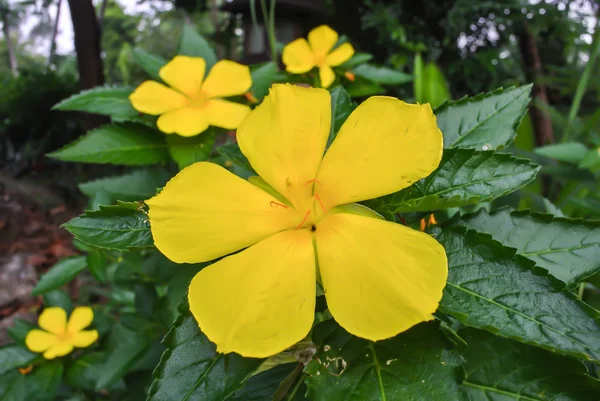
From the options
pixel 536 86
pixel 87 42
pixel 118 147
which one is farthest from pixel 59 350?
pixel 536 86

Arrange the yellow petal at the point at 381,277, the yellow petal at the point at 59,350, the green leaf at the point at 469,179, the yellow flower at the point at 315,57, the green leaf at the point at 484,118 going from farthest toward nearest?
the yellow petal at the point at 59,350
the yellow flower at the point at 315,57
the green leaf at the point at 484,118
the green leaf at the point at 469,179
the yellow petal at the point at 381,277

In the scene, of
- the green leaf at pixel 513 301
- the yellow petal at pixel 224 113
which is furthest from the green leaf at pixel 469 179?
the yellow petal at pixel 224 113

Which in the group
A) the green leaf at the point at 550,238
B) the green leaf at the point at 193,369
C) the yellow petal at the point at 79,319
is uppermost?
the green leaf at the point at 550,238

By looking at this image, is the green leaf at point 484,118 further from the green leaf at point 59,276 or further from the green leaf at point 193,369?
the green leaf at point 59,276

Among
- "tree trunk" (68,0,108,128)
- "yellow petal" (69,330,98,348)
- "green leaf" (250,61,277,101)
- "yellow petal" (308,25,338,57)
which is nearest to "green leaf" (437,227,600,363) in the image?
"green leaf" (250,61,277,101)

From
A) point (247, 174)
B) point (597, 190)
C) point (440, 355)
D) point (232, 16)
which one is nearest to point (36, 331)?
point (247, 174)

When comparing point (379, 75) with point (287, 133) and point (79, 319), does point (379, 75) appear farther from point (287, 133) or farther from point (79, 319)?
point (79, 319)

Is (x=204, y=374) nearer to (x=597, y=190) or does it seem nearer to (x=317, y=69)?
(x=317, y=69)
